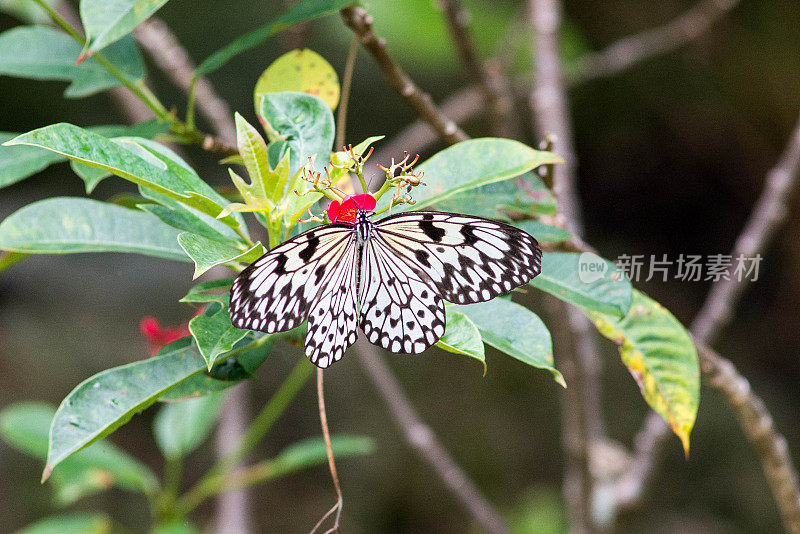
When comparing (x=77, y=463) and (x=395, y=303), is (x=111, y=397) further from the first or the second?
(x=77, y=463)

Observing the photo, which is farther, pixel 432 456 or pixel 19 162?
pixel 432 456

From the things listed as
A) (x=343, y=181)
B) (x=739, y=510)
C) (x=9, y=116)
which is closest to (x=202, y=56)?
(x=9, y=116)

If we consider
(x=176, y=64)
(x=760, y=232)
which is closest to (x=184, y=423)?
(x=176, y=64)

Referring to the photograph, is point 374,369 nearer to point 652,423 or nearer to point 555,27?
point 652,423

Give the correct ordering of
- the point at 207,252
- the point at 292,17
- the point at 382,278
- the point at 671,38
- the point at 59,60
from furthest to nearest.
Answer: the point at 671,38 → the point at 59,60 → the point at 292,17 → the point at 382,278 → the point at 207,252

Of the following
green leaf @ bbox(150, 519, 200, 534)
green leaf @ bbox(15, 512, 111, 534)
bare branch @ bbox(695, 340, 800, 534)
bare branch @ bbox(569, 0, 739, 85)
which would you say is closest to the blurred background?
bare branch @ bbox(569, 0, 739, 85)

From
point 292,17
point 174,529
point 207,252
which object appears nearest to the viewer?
point 207,252
